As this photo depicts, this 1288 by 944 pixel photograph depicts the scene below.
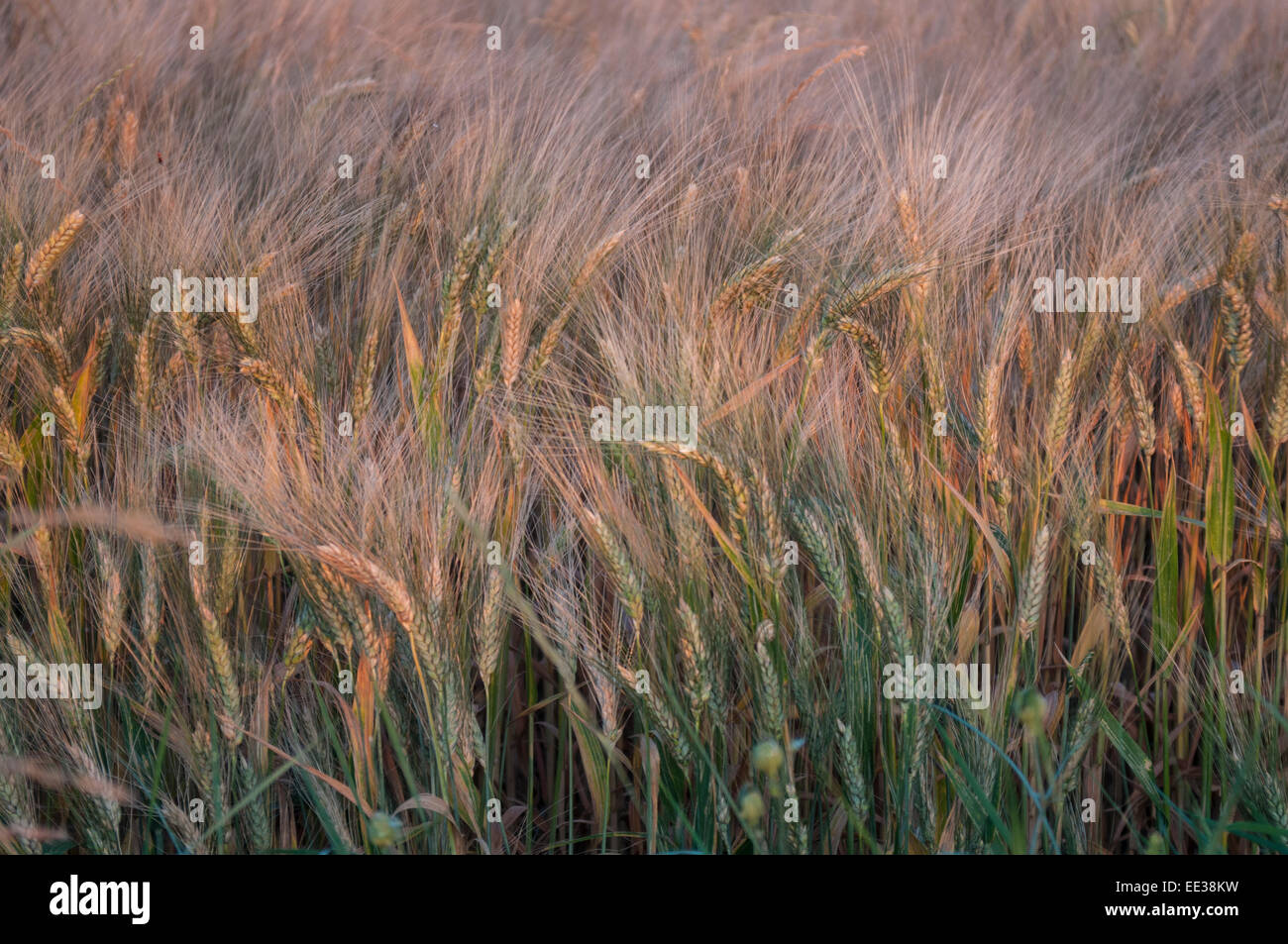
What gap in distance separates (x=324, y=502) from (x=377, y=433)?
0.25 meters

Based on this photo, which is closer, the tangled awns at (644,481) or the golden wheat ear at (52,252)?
the tangled awns at (644,481)

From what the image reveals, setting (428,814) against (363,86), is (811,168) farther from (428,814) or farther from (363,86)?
(428,814)

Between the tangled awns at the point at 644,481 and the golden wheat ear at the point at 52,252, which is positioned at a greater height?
the golden wheat ear at the point at 52,252

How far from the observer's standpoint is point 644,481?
153 centimetres

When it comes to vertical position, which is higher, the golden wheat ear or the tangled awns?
the golden wheat ear

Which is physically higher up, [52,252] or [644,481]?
[52,252]

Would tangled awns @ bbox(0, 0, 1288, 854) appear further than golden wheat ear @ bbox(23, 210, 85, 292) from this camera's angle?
No

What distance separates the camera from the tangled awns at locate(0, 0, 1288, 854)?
1.46 metres

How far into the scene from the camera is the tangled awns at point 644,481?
1460 mm
